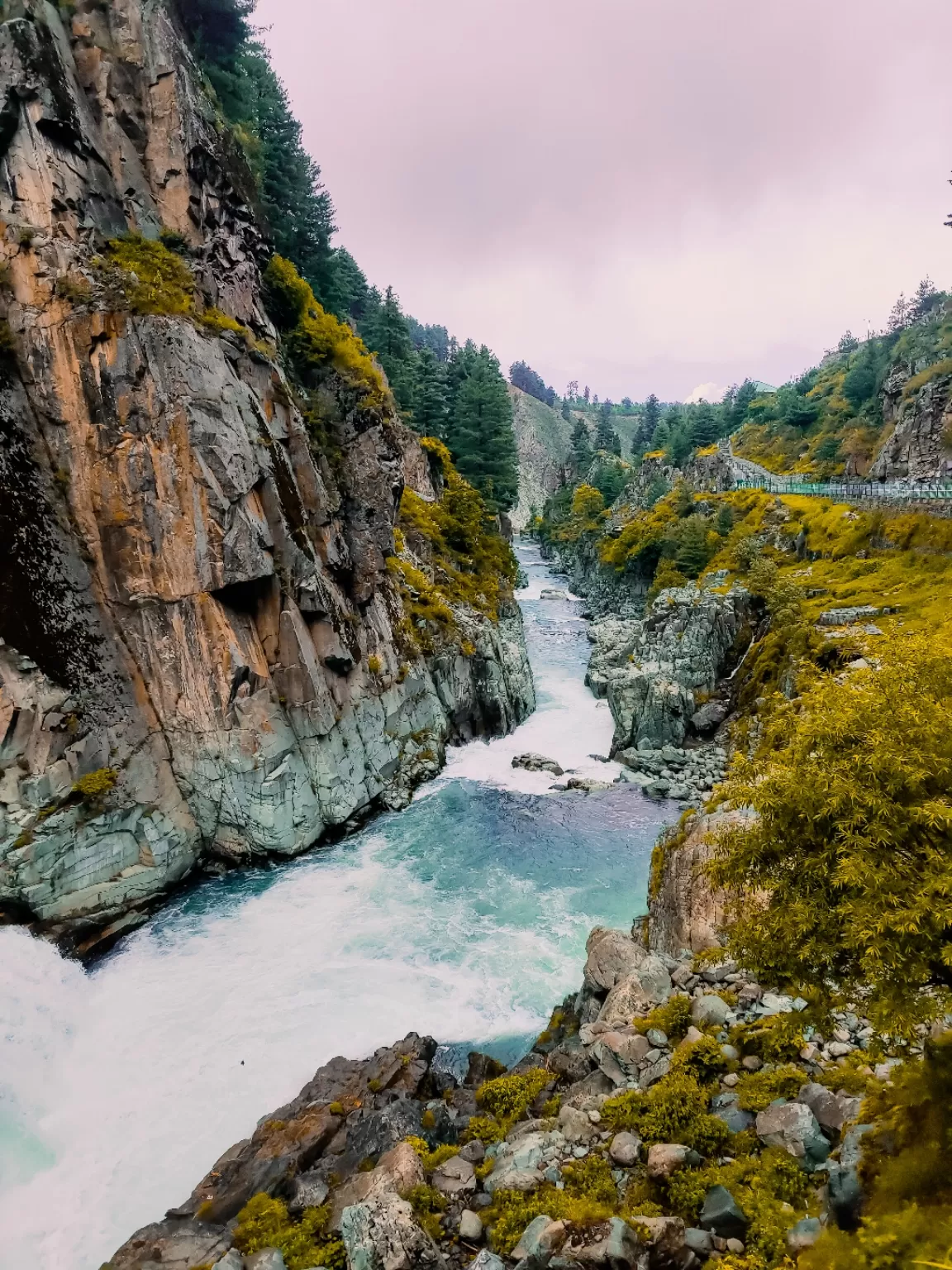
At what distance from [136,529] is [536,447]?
161 metres

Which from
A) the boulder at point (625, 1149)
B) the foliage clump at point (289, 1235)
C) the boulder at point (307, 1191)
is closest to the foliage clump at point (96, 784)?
the foliage clump at point (289, 1235)

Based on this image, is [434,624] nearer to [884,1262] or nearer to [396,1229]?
[396,1229]

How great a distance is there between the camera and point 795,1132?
28.0 feet

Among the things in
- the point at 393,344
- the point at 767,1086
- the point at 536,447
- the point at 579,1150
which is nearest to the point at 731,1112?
the point at 767,1086

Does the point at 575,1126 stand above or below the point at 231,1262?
above

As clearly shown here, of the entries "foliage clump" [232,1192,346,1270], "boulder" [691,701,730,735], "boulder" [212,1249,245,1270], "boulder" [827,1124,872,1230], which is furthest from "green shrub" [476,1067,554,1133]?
"boulder" [691,701,730,735]

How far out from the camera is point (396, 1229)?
889 cm

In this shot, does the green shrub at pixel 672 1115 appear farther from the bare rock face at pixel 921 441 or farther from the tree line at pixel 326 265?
the bare rock face at pixel 921 441

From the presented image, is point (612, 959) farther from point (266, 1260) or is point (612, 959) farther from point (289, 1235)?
point (266, 1260)

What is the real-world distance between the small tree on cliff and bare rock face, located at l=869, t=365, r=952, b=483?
148ft

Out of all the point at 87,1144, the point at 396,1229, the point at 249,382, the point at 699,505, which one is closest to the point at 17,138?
the point at 249,382

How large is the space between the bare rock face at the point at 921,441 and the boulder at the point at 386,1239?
1938 inches

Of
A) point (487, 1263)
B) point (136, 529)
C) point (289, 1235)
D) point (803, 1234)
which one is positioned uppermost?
point (136, 529)

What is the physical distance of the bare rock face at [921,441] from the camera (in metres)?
46.0
